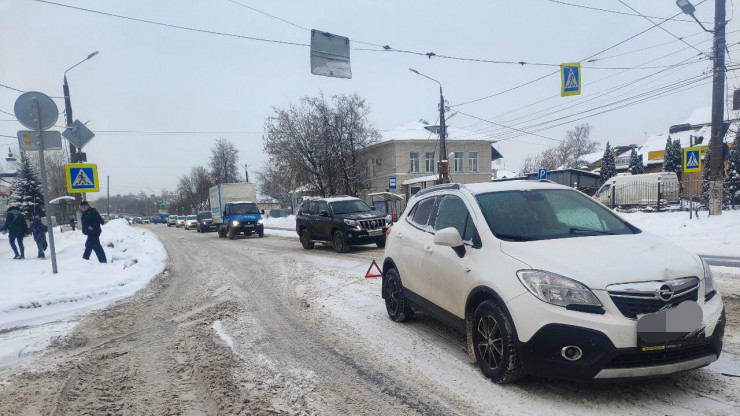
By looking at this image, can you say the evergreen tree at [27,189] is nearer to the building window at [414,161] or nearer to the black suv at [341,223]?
the building window at [414,161]

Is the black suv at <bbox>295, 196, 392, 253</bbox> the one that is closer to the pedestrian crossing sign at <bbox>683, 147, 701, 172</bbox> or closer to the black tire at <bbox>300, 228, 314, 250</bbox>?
the black tire at <bbox>300, 228, 314, 250</bbox>

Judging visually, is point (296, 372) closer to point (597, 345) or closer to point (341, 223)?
point (597, 345)

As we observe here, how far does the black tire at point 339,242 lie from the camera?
13547mm

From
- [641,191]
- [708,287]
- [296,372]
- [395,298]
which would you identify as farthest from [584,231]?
[641,191]

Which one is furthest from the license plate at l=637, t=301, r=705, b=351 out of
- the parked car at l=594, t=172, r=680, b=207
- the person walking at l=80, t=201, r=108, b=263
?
the parked car at l=594, t=172, r=680, b=207

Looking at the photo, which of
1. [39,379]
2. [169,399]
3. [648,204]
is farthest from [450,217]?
[648,204]

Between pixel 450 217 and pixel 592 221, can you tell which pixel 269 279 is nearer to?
pixel 450 217

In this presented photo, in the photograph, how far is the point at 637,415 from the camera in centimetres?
A: 279

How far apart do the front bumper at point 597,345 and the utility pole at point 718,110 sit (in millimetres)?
15068

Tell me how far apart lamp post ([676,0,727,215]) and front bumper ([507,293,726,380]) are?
14682 millimetres

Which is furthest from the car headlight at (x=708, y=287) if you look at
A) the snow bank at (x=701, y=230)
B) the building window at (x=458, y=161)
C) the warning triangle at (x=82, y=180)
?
the building window at (x=458, y=161)

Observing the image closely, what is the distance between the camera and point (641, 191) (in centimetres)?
2238

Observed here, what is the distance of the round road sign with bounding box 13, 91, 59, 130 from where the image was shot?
7.84m

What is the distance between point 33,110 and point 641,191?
997 inches
